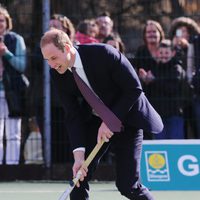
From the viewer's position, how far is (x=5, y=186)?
925 centimetres

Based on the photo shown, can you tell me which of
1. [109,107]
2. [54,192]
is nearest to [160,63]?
[54,192]

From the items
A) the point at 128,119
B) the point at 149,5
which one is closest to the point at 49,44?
the point at 128,119

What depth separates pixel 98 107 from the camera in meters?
5.70

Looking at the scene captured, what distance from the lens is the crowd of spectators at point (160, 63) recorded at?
9.52 meters

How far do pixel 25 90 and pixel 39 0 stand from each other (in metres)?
1.14

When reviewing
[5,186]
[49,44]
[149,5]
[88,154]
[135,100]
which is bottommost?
[5,186]

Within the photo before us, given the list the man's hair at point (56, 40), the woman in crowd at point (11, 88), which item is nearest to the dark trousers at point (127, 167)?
the man's hair at point (56, 40)

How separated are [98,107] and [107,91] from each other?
0.68ft

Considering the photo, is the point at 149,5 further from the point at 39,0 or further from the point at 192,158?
the point at 192,158

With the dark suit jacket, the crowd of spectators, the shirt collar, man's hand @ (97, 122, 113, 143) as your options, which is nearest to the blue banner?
the crowd of spectators

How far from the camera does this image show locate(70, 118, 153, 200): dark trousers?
579 centimetres

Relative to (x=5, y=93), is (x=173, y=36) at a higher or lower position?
higher

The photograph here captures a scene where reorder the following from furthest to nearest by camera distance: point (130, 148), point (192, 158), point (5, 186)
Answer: point (5, 186) < point (192, 158) < point (130, 148)

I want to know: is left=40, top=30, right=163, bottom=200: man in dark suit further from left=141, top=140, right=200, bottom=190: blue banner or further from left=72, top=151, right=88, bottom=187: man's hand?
left=141, top=140, right=200, bottom=190: blue banner
